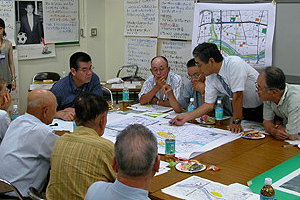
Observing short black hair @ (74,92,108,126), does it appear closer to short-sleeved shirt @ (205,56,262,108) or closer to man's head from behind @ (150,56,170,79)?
short-sleeved shirt @ (205,56,262,108)

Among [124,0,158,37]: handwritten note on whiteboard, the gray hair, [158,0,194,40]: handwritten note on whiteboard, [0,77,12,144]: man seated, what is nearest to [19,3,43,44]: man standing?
[124,0,158,37]: handwritten note on whiteboard

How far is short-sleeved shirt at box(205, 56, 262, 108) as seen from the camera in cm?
354

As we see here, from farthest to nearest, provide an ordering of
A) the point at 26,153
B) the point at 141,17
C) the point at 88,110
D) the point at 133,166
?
the point at 141,17, the point at 26,153, the point at 88,110, the point at 133,166

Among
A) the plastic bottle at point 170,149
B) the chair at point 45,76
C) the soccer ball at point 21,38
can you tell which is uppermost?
the soccer ball at point 21,38

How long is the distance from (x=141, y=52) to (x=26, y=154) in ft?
13.6

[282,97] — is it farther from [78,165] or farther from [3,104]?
[3,104]

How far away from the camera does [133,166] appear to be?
1578mm

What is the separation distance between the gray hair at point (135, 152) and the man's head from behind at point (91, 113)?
0.75 meters

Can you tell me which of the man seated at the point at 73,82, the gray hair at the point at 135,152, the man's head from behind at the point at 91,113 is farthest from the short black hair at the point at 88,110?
the man seated at the point at 73,82

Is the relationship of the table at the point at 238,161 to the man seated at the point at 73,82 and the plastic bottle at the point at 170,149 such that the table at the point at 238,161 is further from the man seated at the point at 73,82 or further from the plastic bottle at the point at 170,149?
the man seated at the point at 73,82

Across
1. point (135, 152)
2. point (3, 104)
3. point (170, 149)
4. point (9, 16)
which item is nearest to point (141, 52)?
point (9, 16)

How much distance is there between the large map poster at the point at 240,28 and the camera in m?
4.50

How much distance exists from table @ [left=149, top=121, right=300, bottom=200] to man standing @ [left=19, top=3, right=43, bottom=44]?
420 cm

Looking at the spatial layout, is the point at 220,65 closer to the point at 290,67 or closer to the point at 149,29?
the point at 290,67
